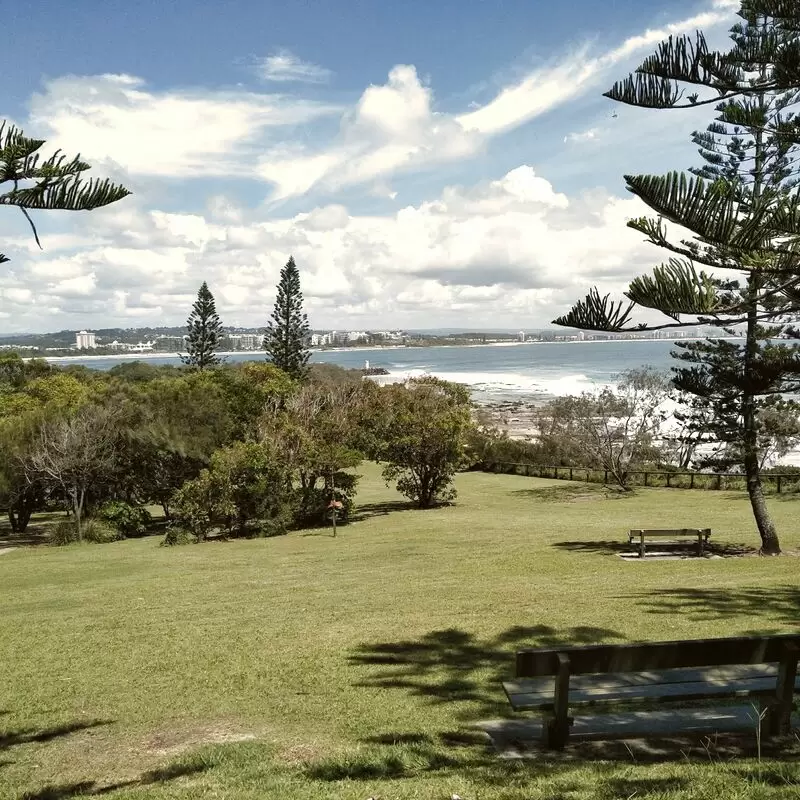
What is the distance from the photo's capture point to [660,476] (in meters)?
30.0

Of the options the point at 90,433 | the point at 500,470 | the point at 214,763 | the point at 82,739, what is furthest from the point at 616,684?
the point at 500,470

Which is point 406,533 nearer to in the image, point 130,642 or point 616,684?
point 130,642

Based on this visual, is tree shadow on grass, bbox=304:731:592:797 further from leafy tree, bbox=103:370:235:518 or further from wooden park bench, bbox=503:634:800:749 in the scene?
leafy tree, bbox=103:370:235:518

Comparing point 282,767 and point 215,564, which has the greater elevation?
point 282,767

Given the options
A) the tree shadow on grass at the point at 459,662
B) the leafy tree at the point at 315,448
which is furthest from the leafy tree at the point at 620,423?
the tree shadow on grass at the point at 459,662

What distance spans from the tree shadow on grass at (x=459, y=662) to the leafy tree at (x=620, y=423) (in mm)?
22653

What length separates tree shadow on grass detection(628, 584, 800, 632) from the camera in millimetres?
7176

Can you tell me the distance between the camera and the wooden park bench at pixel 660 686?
146 inches

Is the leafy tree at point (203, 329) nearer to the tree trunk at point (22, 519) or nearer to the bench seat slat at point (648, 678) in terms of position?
the tree trunk at point (22, 519)

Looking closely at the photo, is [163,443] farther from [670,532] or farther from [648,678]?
[648,678]

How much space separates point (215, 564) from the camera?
14.3 m

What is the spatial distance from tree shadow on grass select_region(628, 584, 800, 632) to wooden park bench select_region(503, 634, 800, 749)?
2.61 m

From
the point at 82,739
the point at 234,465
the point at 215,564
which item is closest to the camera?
the point at 82,739

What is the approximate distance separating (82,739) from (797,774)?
14.3 ft
